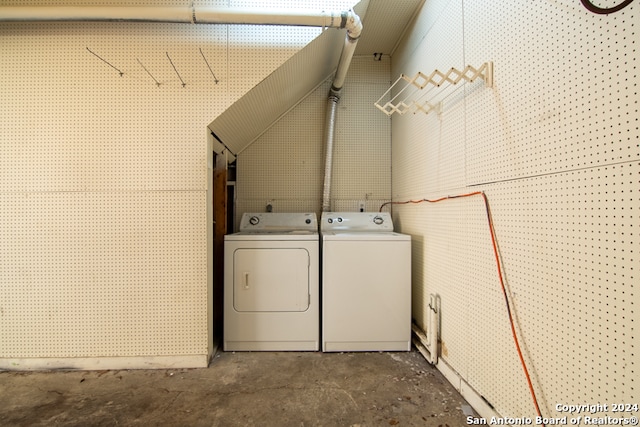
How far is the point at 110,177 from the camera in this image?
189 cm

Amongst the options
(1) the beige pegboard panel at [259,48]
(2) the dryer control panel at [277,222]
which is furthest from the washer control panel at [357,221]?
(1) the beige pegboard panel at [259,48]

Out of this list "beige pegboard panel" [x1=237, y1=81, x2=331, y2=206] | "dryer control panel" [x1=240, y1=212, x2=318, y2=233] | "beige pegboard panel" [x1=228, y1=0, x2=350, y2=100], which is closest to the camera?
"beige pegboard panel" [x1=228, y1=0, x2=350, y2=100]

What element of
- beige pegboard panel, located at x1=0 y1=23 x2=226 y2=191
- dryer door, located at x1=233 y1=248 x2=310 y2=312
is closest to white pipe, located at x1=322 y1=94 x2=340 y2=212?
dryer door, located at x1=233 y1=248 x2=310 y2=312

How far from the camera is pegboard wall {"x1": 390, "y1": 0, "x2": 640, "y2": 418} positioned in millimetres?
823

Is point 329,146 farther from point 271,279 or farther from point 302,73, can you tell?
point 271,279

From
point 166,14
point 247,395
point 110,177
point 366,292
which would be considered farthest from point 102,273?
point 366,292

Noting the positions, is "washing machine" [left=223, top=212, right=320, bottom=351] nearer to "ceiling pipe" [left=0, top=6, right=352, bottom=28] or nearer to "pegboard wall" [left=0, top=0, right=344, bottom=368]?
"pegboard wall" [left=0, top=0, right=344, bottom=368]

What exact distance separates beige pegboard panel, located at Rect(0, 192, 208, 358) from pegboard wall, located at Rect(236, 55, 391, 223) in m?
1.01

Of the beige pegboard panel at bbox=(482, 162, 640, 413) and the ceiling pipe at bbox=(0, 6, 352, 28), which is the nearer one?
the beige pegboard panel at bbox=(482, 162, 640, 413)

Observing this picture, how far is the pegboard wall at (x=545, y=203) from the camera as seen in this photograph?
2.70ft

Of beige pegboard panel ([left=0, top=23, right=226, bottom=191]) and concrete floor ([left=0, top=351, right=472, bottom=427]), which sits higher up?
beige pegboard panel ([left=0, top=23, right=226, bottom=191])

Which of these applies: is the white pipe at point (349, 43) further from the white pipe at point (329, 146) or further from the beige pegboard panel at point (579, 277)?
the beige pegboard panel at point (579, 277)

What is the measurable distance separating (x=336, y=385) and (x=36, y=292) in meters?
2.19

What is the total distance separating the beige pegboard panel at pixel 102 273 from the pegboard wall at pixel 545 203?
5.83ft
